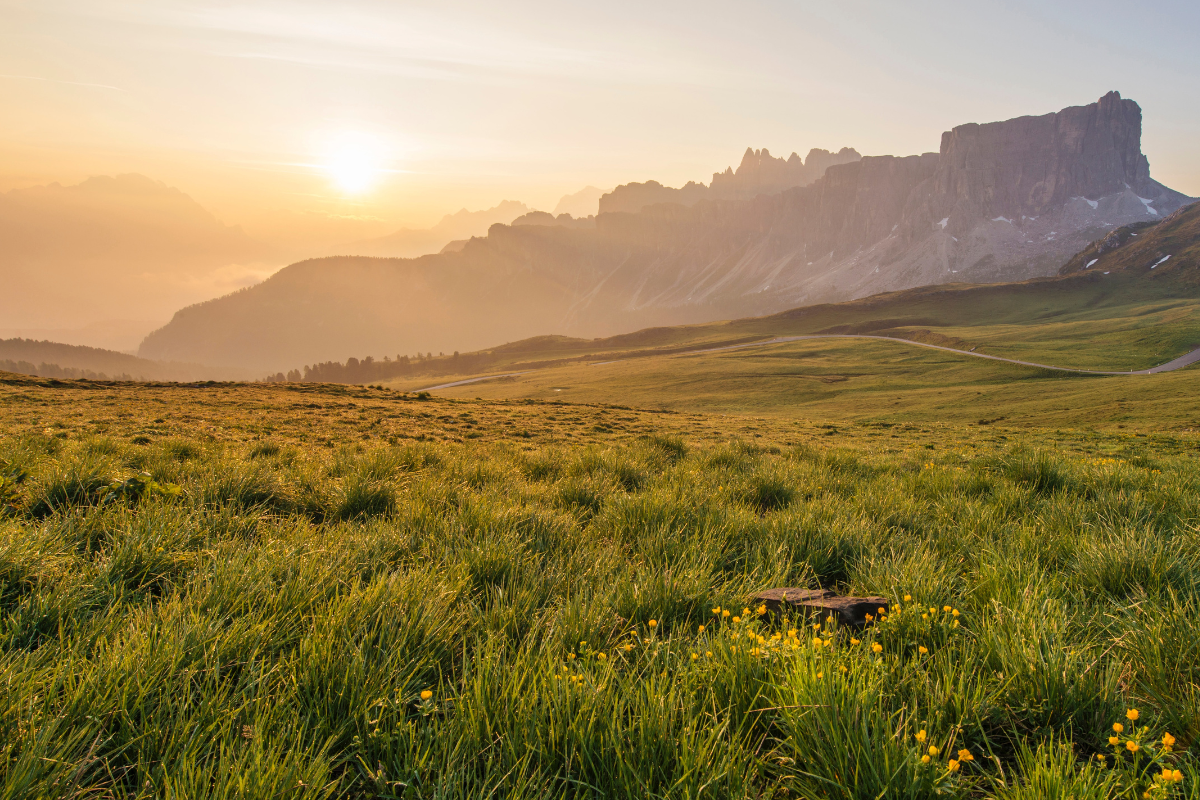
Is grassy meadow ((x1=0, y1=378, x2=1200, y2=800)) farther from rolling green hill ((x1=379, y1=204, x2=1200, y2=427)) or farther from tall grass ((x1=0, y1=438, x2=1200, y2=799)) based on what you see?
rolling green hill ((x1=379, y1=204, x2=1200, y2=427))

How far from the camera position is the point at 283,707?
7.41ft

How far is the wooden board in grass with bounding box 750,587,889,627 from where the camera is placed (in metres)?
3.39

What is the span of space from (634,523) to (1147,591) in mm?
3769

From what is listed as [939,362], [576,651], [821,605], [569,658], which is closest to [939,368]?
[939,362]

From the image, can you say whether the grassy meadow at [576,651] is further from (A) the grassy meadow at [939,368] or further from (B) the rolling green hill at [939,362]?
(B) the rolling green hill at [939,362]

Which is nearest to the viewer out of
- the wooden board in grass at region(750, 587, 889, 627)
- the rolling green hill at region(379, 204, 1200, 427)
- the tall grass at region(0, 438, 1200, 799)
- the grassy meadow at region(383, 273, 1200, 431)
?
the tall grass at region(0, 438, 1200, 799)

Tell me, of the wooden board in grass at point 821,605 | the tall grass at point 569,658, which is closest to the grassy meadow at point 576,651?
the tall grass at point 569,658

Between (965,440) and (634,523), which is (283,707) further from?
(965,440)

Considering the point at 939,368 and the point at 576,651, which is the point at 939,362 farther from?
the point at 576,651

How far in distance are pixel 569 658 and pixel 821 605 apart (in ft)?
5.84

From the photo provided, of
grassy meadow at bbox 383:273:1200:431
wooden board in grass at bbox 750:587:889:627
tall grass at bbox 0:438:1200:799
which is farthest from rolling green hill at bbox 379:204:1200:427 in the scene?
wooden board in grass at bbox 750:587:889:627

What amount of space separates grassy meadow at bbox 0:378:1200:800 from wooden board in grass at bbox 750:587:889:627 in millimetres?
140

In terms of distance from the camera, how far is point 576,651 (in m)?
2.87

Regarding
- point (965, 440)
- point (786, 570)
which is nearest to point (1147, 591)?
point (786, 570)
